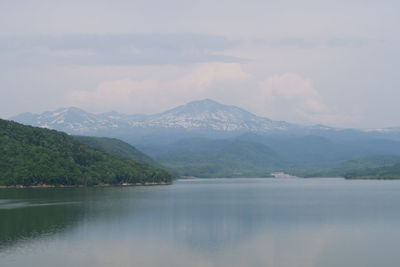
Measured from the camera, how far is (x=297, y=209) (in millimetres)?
→ 121062

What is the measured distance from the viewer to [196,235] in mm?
81125

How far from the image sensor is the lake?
2458 inches

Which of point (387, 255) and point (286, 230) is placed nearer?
point (387, 255)

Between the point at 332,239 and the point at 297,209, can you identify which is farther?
the point at 297,209

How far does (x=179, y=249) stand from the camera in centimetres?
6919

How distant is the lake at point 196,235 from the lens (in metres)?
62.4

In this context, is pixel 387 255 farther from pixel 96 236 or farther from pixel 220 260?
pixel 96 236

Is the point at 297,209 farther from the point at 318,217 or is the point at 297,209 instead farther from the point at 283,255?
the point at 283,255

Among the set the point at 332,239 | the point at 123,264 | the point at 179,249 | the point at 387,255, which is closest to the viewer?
the point at 123,264

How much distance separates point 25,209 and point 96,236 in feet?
126

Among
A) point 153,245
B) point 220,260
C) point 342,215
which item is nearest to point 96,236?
point 153,245

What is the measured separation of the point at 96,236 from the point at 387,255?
40979 mm

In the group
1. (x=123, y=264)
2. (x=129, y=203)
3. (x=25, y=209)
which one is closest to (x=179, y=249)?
(x=123, y=264)

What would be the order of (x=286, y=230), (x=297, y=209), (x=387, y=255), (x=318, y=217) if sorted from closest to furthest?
(x=387, y=255), (x=286, y=230), (x=318, y=217), (x=297, y=209)
